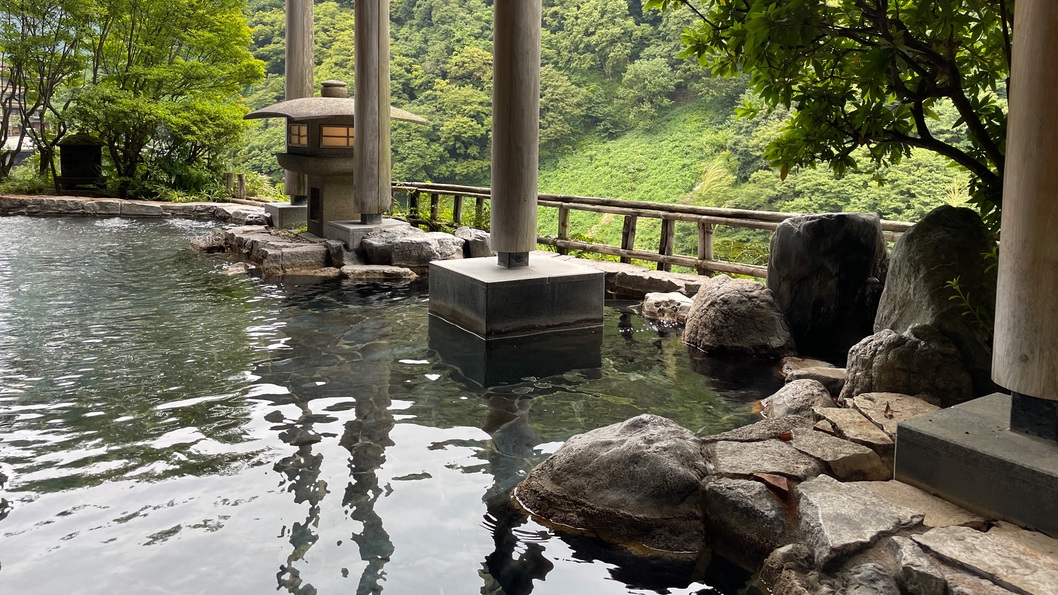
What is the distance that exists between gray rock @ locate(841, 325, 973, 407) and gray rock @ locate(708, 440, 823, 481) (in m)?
1.08

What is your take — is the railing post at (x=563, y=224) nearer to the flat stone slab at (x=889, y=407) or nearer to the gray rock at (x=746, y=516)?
the flat stone slab at (x=889, y=407)

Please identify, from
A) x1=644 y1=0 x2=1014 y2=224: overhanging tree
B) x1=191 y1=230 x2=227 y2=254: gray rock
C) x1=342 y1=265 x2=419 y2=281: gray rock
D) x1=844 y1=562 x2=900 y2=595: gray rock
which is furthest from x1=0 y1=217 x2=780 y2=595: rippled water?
x1=191 y1=230 x2=227 y2=254: gray rock

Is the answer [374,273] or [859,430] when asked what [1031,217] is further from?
[374,273]

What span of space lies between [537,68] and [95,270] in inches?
241

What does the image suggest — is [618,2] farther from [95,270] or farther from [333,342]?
[333,342]

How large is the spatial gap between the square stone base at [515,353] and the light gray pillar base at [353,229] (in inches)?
143

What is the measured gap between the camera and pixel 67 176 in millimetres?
17969

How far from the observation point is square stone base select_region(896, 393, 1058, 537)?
9.29 ft

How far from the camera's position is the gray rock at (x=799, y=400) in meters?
4.82

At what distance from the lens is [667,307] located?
8.02 meters

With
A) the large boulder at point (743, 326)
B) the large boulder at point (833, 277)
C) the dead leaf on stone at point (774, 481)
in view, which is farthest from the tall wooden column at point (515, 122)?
the dead leaf on stone at point (774, 481)

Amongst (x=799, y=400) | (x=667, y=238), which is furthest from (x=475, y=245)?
(x=799, y=400)

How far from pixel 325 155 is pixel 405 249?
2.31m

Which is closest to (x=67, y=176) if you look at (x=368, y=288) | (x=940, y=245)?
(x=368, y=288)
